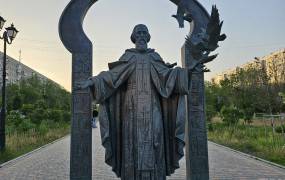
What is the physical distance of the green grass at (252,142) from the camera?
47.8 ft

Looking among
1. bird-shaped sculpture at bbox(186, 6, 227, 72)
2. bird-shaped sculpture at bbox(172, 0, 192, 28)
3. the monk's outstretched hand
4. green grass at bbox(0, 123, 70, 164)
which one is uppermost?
bird-shaped sculpture at bbox(172, 0, 192, 28)

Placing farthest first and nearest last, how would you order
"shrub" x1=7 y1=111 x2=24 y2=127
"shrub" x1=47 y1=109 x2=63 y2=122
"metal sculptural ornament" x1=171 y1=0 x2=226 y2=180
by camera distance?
"shrub" x1=47 y1=109 x2=63 y2=122 < "shrub" x1=7 y1=111 x2=24 y2=127 < "metal sculptural ornament" x1=171 y1=0 x2=226 y2=180

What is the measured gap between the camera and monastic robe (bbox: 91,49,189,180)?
5336 millimetres

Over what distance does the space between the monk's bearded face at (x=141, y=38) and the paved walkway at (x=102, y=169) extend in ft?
20.2

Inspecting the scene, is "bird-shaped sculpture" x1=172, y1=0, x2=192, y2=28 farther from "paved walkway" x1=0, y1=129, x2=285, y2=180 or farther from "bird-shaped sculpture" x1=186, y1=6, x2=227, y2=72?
"paved walkway" x1=0, y1=129, x2=285, y2=180

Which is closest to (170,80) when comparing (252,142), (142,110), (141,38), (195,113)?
(142,110)

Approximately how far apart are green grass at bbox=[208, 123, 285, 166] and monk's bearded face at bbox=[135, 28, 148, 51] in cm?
972

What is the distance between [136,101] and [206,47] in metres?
1.38

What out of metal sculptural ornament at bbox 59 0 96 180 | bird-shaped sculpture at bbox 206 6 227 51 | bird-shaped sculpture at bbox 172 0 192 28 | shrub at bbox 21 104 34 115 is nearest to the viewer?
bird-shaped sculpture at bbox 206 6 227 51

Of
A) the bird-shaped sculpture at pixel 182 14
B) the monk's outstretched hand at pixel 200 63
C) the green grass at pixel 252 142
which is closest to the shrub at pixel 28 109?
the green grass at pixel 252 142

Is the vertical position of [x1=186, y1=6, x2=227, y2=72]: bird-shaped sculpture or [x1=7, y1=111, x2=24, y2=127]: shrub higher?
[x1=186, y1=6, x2=227, y2=72]: bird-shaped sculpture

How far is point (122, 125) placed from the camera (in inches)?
221

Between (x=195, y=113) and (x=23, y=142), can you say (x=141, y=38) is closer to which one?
(x=195, y=113)

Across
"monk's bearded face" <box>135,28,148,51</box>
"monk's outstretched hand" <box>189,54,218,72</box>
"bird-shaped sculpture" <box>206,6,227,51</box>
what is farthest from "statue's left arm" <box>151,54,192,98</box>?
"bird-shaped sculpture" <box>206,6,227,51</box>
